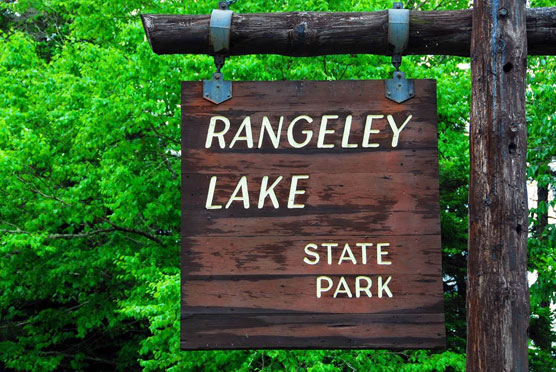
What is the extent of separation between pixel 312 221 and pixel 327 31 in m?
0.96

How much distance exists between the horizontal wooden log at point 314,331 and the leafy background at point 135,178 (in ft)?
20.3

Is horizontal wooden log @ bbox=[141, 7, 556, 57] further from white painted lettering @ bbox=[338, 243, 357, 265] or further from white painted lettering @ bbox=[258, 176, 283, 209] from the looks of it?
white painted lettering @ bbox=[338, 243, 357, 265]

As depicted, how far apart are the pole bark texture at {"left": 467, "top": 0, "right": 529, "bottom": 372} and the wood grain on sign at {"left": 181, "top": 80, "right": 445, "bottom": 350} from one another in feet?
0.73

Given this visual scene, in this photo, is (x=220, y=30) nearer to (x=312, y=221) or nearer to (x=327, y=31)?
(x=327, y=31)

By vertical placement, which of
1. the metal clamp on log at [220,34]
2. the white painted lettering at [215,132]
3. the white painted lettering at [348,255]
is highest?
the metal clamp on log at [220,34]

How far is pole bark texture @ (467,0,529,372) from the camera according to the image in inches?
132

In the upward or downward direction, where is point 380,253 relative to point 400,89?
downward

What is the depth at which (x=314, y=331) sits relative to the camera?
332 cm

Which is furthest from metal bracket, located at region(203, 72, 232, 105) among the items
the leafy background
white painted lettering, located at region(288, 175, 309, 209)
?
the leafy background

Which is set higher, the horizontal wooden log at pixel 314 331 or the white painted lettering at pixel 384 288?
the white painted lettering at pixel 384 288

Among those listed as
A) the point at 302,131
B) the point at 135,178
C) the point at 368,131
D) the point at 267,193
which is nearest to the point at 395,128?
the point at 368,131

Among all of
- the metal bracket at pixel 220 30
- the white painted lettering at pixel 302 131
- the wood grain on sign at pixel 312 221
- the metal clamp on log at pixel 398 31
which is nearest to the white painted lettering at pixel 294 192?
the wood grain on sign at pixel 312 221

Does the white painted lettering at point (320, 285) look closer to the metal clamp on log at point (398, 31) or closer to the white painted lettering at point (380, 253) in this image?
the white painted lettering at point (380, 253)

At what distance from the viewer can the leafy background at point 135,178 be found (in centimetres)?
1091
